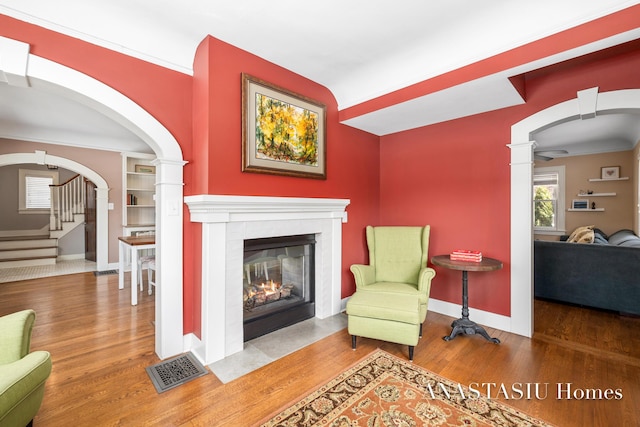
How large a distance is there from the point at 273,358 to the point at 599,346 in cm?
296

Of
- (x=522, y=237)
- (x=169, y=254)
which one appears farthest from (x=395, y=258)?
(x=169, y=254)

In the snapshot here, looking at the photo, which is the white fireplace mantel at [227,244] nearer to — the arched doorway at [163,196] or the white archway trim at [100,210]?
the arched doorway at [163,196]

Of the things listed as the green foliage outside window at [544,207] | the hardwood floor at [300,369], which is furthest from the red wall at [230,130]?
the green foliage outside window at [544,207]

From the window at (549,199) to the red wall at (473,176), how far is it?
4.10 meters

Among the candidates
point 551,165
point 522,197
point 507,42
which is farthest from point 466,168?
point 551,165

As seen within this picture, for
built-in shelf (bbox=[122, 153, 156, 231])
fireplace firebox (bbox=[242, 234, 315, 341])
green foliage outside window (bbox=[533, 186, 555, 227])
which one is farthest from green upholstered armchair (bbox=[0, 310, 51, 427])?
green foliage outside window (bbox=[533, 186, 555, 227])

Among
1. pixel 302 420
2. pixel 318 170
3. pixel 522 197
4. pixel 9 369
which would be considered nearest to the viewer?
pixel 9 369

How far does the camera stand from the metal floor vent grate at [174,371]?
6.77ft

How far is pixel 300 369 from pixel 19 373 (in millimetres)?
1638

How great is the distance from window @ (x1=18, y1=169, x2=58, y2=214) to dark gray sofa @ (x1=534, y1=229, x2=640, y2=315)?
10.5 meters

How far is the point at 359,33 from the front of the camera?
2342 millimetres

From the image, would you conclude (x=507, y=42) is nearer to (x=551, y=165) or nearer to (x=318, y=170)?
(x=318, y=170)

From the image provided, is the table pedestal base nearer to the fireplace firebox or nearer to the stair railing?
the fireplace firebox

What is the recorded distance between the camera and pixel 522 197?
2.86 meters
